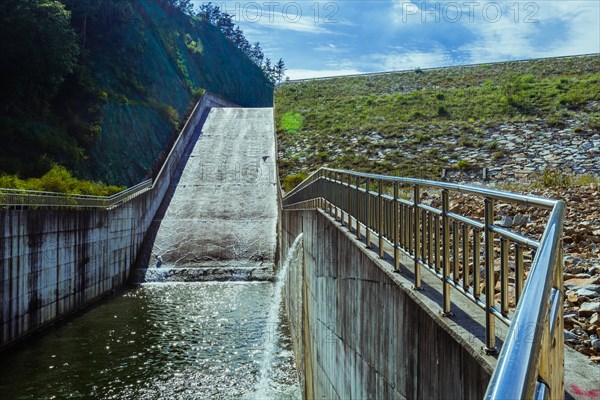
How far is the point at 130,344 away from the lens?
1284 centimetres

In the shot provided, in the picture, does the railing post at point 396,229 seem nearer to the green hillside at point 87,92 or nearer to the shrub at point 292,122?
the green hillside at point 87,92

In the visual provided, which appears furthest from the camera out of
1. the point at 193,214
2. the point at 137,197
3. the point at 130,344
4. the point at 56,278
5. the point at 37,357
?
the point at 193,214

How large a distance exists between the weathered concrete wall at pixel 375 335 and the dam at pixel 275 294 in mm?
23

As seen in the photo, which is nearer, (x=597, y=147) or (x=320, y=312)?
(x=320, y=312)

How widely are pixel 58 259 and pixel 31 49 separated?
14.1 metres

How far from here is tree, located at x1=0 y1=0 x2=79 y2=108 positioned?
24.2m

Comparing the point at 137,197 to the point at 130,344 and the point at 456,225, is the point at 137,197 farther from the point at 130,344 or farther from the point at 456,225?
the point at 456,225

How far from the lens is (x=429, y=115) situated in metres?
35.8

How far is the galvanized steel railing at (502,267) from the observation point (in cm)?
126

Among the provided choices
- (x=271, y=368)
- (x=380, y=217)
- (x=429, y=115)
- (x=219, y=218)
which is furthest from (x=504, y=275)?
(x=429, y=115)

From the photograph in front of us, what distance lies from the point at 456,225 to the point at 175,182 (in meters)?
27.4

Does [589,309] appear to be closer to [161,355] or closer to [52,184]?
[161,355]

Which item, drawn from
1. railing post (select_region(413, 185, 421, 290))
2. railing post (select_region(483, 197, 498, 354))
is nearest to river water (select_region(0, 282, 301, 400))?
railing post (select_region(413, 185, 421, 290))

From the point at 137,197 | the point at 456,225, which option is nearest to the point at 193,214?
the point at 137,197
